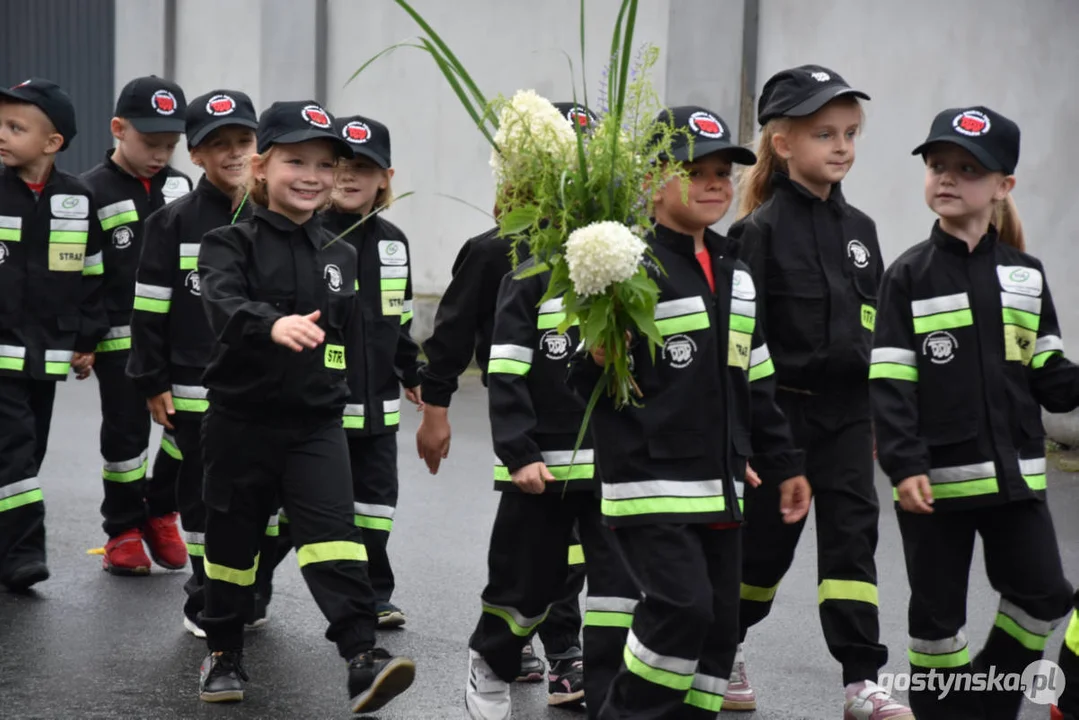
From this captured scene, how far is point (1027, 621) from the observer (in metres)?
5.29

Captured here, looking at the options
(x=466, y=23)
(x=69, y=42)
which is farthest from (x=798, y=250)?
(x=69, y=42)

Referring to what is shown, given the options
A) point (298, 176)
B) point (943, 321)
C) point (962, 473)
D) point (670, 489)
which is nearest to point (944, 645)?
point (962, 473)

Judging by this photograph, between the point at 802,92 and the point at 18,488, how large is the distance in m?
3.89

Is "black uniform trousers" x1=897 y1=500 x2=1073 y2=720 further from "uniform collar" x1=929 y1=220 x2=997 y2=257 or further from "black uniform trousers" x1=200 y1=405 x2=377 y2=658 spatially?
"black uniform trousers" x1=200 y1=405 x2=377 y2=658

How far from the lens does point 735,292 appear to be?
5.16 metres

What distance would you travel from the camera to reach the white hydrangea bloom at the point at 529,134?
462 centimetres

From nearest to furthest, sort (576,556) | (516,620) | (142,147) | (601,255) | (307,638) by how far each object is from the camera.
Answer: (601,255)
(516,620)
(576,556)
(307,638)
(142,147)

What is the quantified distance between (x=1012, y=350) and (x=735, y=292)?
0.96m

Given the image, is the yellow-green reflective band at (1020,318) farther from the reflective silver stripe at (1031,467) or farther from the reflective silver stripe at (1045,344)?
the reflective silver stripe at (1031,467)

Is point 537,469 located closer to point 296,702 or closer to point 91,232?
point 296,702

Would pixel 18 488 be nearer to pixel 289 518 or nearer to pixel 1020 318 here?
pixel 289 518

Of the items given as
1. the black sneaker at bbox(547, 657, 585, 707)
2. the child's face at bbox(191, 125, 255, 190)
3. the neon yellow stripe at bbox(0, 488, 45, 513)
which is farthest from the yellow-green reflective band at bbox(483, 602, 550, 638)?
the neon yellow stripe at bbox(0, 488, 45, 513)

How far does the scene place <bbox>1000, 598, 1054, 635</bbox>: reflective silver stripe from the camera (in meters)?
5.26

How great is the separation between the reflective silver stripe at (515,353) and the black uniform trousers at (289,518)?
0.72 meters
